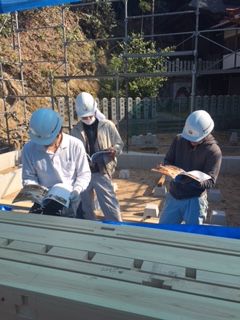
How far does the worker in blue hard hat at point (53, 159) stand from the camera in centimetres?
217

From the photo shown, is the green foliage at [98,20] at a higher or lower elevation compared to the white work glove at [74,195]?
higher

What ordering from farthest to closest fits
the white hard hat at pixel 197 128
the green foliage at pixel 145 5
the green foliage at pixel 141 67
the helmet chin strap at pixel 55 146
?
the green foliage at pixel 145 5, the green foliage at pixel 141 67, the white hard hat at pixel 197 128, the helmet chin strap at pixel 55 146

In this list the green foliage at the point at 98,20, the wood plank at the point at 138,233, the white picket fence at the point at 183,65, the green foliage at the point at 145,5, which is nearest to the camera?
the wood plank at the point at 138,233

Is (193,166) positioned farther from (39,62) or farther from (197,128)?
(39,62)

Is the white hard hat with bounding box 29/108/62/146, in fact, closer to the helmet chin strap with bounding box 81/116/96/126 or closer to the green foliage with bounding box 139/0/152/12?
the helmet chin strap with bounding box 81/116/96/126

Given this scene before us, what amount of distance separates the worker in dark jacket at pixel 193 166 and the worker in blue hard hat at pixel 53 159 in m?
0.85

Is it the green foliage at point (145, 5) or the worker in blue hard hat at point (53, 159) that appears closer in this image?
the worker in blue hard hat at point (53, 159)

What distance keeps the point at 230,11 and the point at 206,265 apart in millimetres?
10992

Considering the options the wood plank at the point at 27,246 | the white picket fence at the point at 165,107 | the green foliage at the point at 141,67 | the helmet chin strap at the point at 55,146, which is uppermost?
the green foliage at the point at 141,67

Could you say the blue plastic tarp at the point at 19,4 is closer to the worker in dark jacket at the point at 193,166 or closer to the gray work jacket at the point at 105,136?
the gray work jacket at the point at 105,136

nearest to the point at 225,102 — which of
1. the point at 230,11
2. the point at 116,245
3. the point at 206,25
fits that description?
the point at 230,11

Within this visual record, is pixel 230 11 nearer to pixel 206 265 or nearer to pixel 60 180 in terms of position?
pixel 60 180

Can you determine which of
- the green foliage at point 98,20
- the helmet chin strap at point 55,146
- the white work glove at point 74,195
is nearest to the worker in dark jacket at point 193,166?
the white work glove at point 74,195

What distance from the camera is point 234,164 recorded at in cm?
654
